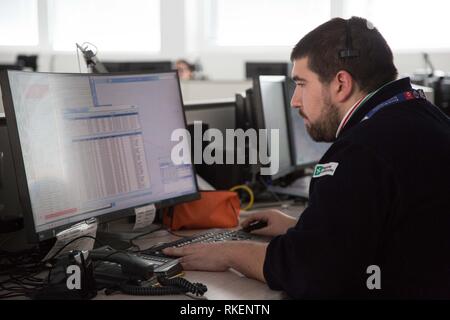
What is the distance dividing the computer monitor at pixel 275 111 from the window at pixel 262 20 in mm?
4236

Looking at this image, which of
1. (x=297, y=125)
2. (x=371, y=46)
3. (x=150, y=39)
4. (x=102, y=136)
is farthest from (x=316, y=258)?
(x=150, y=39)

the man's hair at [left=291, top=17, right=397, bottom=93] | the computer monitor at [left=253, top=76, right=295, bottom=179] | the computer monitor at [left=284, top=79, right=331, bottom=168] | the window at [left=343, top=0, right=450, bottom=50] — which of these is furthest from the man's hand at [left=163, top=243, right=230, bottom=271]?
the window at [left=343, top=0, right=450, bottom=50]

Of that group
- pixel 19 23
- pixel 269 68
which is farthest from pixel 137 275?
pixel 19 23

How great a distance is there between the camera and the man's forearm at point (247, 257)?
46.0 inches

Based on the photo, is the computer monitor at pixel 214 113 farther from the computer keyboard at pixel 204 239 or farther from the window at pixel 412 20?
the window at pixel 412 20

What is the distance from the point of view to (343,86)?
125 cm

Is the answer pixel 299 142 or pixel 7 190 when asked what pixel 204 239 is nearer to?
pixel 7 190

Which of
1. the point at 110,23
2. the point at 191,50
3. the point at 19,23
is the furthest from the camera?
the point at 191,50

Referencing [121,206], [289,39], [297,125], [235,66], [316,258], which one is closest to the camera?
[316,258]

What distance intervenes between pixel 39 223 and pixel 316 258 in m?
0.59

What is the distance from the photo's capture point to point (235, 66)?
7.05 meters

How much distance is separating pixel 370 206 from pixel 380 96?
0.96ft

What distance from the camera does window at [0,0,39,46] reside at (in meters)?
6.52

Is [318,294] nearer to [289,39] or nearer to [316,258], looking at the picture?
[316,258]
